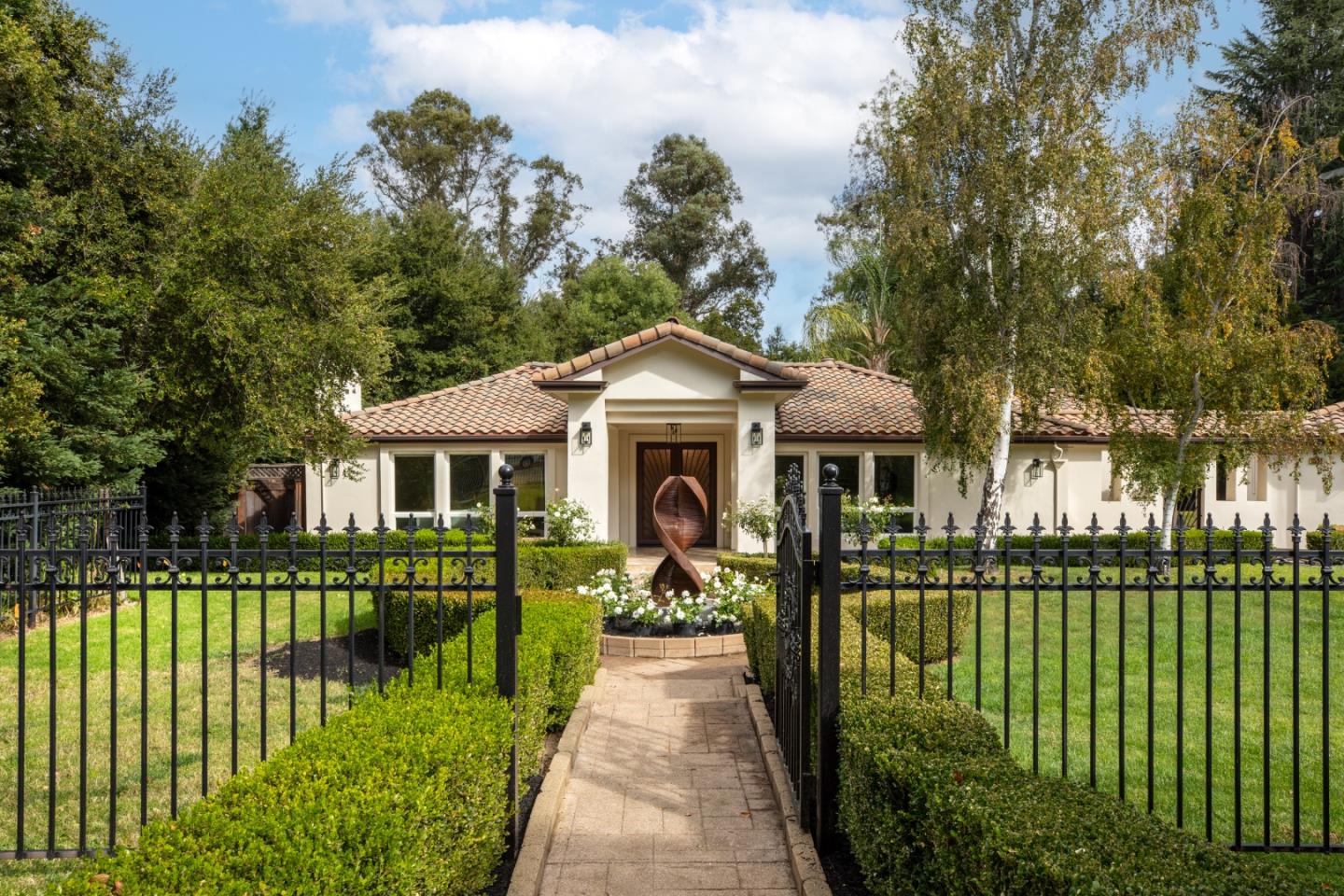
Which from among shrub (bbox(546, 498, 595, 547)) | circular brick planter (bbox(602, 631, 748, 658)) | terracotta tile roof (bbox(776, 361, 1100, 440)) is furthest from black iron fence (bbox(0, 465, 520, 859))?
terracotta tile roof (bbox(776, 361, 1100, 440))

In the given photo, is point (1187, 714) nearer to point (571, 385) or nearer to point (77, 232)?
point (571, 385)

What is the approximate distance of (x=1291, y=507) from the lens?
2292 centimetres

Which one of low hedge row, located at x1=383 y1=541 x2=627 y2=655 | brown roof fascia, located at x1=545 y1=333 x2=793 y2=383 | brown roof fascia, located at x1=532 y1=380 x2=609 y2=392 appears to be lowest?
low hedge row, located at x1=383 y1=541 x2=627 y2=655

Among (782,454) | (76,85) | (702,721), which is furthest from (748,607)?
(76,85)

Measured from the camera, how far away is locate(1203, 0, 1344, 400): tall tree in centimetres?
3048

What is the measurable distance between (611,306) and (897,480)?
1805 centimetres

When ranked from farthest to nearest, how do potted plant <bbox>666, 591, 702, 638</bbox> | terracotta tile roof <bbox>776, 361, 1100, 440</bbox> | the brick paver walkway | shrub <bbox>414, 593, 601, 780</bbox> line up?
terracotta tile roof <bbox>776, 361, 1100, 440</bbox>
potted plant <bbox>666, 591, 702, 638</bbox>
shrub <bbox>414, 593, 601, 780</bbox>
the brick paver walkway

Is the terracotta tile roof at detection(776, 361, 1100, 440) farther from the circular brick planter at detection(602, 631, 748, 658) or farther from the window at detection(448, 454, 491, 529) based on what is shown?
the circular brick planter at detection(602, 631, 748, 658)

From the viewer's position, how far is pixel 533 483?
842 inches

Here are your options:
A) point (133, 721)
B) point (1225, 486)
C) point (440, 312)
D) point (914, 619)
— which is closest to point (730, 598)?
point (914, 619)

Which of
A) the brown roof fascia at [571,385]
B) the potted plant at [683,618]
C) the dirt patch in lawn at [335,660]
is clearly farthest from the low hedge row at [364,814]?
the brown roof fascia at [571,385]

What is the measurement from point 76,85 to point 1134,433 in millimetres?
22172

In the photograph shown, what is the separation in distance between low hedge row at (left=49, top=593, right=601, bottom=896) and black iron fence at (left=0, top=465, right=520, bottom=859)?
377mm

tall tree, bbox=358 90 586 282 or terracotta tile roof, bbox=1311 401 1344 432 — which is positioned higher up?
tall tree, bbox=358 90 586 282
